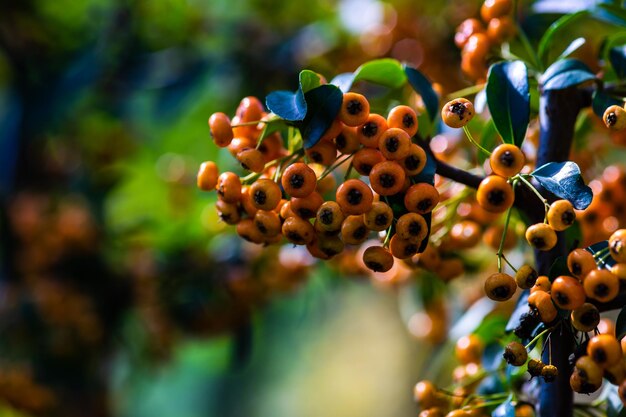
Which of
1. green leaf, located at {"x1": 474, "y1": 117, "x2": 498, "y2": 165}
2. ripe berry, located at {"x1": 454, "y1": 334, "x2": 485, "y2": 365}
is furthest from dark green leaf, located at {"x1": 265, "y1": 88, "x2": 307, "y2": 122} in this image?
ripe berry, located at {"x1": 454, "y1": 334, "x2": 485, "y2": 365}

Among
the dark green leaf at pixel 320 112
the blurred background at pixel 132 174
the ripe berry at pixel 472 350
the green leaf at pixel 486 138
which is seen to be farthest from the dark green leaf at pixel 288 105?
the blurred background at pixel 132 174

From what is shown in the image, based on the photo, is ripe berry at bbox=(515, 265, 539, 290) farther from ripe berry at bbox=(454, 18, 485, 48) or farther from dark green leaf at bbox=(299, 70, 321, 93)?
Result: ripe berry at bbox=(454, 18, 485, 48)

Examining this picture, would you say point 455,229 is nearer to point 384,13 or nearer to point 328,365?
point 384,13

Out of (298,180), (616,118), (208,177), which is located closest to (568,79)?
(616,118)

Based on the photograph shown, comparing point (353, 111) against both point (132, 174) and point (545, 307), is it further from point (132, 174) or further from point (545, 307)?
point (132, 174)

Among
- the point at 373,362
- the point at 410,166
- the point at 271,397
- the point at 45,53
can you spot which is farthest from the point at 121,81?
the point at 373,362

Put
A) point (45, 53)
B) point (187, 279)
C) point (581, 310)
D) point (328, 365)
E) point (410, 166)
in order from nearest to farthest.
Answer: point (581, 310) → point (410, 166) → point (187, 279) → point (45, 53) → point (328, 365)
